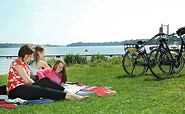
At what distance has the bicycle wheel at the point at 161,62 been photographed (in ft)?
25.7

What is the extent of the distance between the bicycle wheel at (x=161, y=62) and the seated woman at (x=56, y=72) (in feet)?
8.90

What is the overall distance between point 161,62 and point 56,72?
3.16 metres

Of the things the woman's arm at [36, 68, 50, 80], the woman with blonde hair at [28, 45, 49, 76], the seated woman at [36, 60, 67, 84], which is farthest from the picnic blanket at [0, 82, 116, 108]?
the woman with blonde hair at [28, 45, 49, 76]

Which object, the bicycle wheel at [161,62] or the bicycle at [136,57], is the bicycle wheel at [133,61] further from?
the bicycle wheel at [161,62]

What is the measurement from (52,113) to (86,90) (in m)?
1.85

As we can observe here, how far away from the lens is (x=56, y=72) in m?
6.05

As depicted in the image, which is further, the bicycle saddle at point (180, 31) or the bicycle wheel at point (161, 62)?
the bicycle saddle at point (180, 31)

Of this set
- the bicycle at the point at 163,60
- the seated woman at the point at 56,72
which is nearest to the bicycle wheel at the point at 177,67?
the bicycle at the point at 163,60

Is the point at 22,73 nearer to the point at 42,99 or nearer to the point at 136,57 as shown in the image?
the point at 42,99

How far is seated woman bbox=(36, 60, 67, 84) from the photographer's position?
5.94 meters

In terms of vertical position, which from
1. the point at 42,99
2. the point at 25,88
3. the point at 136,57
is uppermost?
the point at 136,57

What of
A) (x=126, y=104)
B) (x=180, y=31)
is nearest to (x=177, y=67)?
(x=180, y=31)

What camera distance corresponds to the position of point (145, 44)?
8.41 m

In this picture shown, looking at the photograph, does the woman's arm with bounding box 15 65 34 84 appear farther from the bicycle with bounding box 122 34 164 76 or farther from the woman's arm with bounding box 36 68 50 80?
the bicycle with bounding box 122 34 164 76
